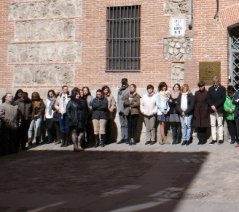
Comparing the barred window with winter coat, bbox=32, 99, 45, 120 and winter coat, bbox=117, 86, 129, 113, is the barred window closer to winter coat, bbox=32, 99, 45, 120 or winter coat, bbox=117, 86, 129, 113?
winter coat, bbox=117, 86, 129, 113

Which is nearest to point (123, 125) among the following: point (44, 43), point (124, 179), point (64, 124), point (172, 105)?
point (172, 105)

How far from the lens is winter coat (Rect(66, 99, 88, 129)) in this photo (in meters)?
14.1

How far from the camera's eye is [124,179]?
10.1 m

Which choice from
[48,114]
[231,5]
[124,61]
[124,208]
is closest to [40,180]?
[124,208]

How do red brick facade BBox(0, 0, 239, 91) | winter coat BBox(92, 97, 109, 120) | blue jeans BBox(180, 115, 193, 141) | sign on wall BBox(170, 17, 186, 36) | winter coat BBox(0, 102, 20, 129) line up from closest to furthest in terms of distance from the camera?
winter coat BBox(0, 102, 20, 129)
blue jeans BBox(180, 115, 193, 141)
winter coat BBox(92, 97, 109, 120)
red brick facade BBox(0, 0, 239, 91)
sign on wall BBox(170, 17, 186, 36)

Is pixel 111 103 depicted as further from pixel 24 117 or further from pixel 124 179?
pixel 124 179

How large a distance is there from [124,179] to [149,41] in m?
6.64

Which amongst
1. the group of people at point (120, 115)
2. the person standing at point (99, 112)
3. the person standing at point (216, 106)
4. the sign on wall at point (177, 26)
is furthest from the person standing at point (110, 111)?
the person standing at point (216, 106)

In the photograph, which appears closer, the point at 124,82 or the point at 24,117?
the point at 24,117

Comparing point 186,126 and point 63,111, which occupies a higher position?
point 63,111

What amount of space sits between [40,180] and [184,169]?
3076mm

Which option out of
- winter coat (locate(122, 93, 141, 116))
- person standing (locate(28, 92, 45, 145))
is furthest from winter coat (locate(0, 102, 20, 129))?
winter coat (locate(122, 93, 141, 116))

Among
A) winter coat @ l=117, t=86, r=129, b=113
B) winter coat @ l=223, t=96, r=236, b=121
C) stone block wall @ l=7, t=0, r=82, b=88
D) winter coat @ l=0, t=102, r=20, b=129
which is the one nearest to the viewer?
winter coat @ l=0, t=102, r=20, b=129

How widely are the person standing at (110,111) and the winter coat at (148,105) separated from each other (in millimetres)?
934
